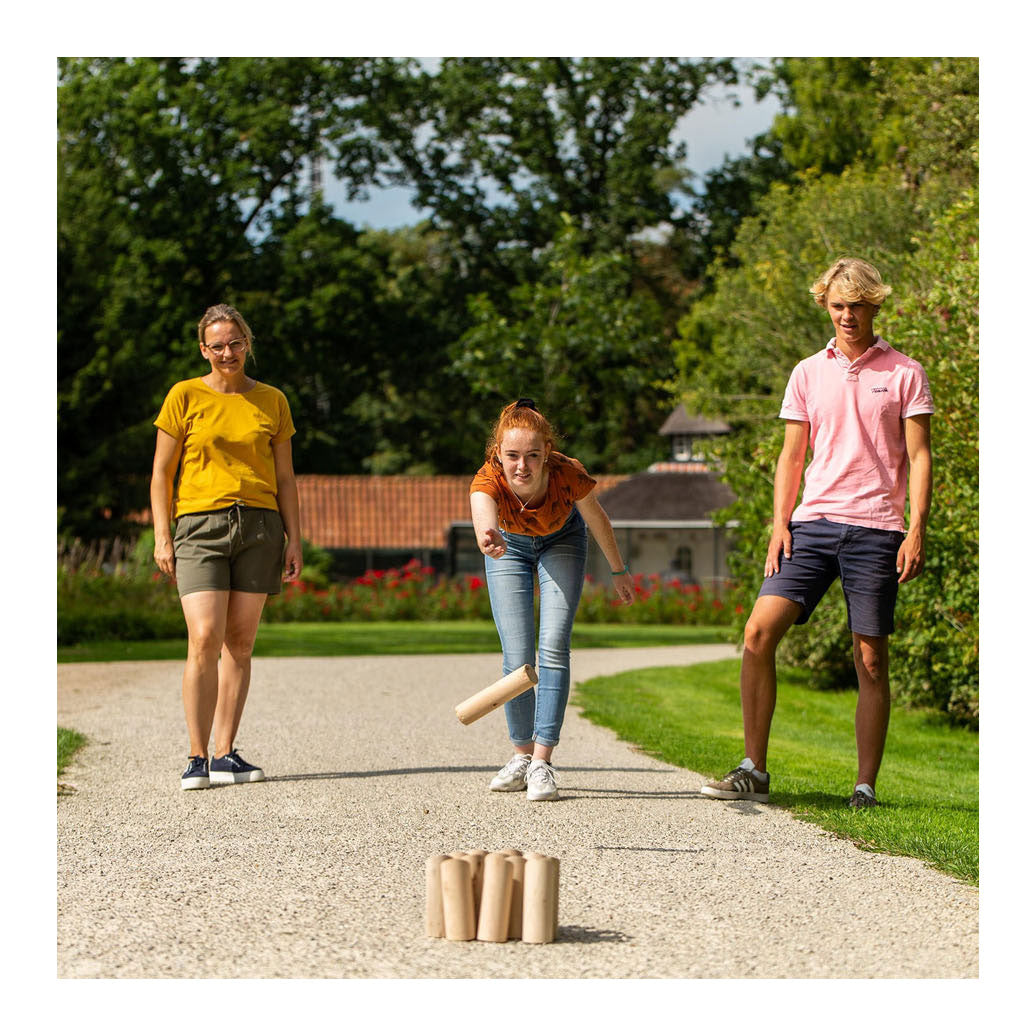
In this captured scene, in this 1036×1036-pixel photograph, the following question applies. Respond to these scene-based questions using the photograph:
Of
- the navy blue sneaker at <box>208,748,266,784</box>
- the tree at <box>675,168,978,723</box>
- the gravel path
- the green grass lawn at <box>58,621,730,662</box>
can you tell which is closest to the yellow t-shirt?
the navy blue sneaker at <box>208,748,266,784</box>

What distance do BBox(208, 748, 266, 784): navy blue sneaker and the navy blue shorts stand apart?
2628 millimetres

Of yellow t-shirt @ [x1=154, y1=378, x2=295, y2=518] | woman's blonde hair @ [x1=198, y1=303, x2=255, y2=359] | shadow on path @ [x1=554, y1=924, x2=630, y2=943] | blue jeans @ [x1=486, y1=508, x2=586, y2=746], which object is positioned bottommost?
shadow on path @ [x1=554, y1=924, x2=630, y2=943]

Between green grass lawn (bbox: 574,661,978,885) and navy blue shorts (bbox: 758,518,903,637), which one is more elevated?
navy blue shorts (bbox: 758,518,903,637)

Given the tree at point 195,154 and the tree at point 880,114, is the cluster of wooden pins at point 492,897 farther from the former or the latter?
the tree at point 195,154

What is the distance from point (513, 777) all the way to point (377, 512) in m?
30.2

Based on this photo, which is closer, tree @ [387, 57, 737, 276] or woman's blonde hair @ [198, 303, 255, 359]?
woman's blonde hair @ [198, 303, 255, 359]

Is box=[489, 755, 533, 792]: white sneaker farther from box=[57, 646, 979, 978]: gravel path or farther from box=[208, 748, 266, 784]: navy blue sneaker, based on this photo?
box=[208, 748, 266, 784]: navy blue sneaker

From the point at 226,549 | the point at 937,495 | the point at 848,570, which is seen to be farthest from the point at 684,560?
the point at 848,570

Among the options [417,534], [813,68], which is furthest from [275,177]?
[813,68]

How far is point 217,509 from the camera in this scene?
633 centimetres

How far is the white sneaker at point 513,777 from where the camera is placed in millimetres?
6309

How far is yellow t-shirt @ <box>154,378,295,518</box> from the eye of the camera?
6297 millimetres

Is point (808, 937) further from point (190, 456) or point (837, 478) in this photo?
point (190, 456)

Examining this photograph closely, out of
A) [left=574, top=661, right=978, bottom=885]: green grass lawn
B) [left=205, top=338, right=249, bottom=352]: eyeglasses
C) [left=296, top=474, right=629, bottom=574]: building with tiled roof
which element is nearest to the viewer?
[left=574, top=661, right=978, bottom=885]: green grass lawn
